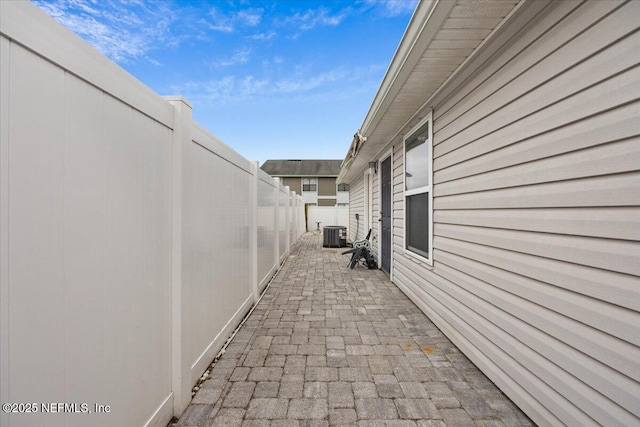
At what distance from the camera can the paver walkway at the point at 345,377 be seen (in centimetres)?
170

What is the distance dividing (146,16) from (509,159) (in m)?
3.53

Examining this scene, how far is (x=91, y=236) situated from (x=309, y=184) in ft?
72.7

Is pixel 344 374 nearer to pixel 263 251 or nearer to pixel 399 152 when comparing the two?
pixel 263 251

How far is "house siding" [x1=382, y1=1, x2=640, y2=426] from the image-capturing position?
123 centimetres

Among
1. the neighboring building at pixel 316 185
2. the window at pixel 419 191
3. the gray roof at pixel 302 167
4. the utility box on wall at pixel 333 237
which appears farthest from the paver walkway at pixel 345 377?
the gray roof at pixel 302 167

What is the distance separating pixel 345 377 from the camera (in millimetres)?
2096

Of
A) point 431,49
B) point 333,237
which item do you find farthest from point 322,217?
point 431,49

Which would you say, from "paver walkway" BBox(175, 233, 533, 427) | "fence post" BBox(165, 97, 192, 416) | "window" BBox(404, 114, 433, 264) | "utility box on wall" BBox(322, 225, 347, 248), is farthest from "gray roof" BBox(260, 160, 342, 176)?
"fence post" BBox(165, 97, 192, 416)

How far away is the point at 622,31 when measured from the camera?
1233 millimetres

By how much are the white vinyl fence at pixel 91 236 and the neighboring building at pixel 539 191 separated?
6.08 ft

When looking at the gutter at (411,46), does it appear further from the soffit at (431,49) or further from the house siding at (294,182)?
the house siding at (294,182)

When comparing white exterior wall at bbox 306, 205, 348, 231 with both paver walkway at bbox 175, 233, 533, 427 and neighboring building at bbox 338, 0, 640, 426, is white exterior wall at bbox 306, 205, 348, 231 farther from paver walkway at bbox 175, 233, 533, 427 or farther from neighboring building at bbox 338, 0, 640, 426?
neighboring building at bbox 338, 0, 640, 426

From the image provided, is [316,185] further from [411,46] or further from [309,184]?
[411,46]

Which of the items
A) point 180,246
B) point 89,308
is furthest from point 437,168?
point 89,308
